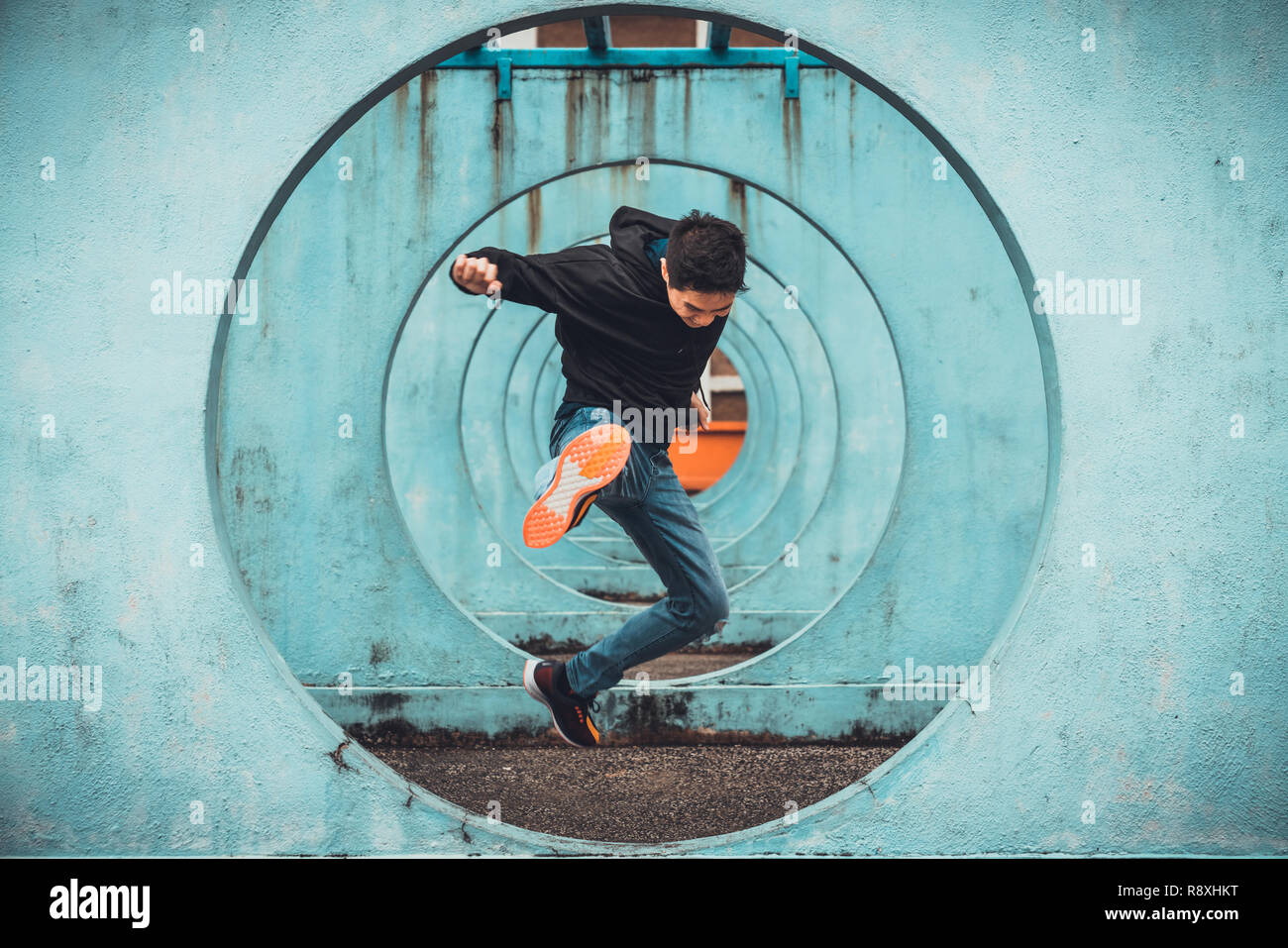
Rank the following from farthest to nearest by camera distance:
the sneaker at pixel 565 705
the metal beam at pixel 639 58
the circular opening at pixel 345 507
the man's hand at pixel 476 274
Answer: the metal beam at pixel 639 58
the circular opening at pixel 345 507
the sneaker at pixel 565 705
the man's hand at pixel 476 274

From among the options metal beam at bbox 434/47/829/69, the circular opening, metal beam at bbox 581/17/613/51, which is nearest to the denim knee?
the circular opening

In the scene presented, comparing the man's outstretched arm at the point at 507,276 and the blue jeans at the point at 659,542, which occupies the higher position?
the man's outstretched arm at the point at 507,276

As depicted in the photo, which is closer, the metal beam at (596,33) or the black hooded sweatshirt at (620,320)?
the black hooded sweatshirt at (620,320)

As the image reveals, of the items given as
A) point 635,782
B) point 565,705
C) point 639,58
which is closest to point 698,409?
point 565,705

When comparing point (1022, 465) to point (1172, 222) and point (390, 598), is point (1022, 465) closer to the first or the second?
point (1172, 222)

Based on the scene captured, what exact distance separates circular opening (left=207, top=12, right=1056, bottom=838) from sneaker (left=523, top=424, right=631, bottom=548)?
8.27ft

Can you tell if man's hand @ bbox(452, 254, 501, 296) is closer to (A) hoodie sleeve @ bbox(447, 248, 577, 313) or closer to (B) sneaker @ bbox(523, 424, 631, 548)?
(A) hoodie sleeve @ bbox(447, 248, 577, 313)

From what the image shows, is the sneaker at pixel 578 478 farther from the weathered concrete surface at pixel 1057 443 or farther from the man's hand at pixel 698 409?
the weathered concrete surface at pixel 1057 443

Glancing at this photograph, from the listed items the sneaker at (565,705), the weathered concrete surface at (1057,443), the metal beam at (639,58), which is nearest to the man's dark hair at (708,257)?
the weathered concrete surface at (1057,443)

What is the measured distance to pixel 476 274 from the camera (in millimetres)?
3902

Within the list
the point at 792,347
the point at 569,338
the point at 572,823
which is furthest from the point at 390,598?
the point at 792,347

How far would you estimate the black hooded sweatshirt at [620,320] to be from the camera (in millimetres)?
4238

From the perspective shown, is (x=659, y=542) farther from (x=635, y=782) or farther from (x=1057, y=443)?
(x=635, y=782)
